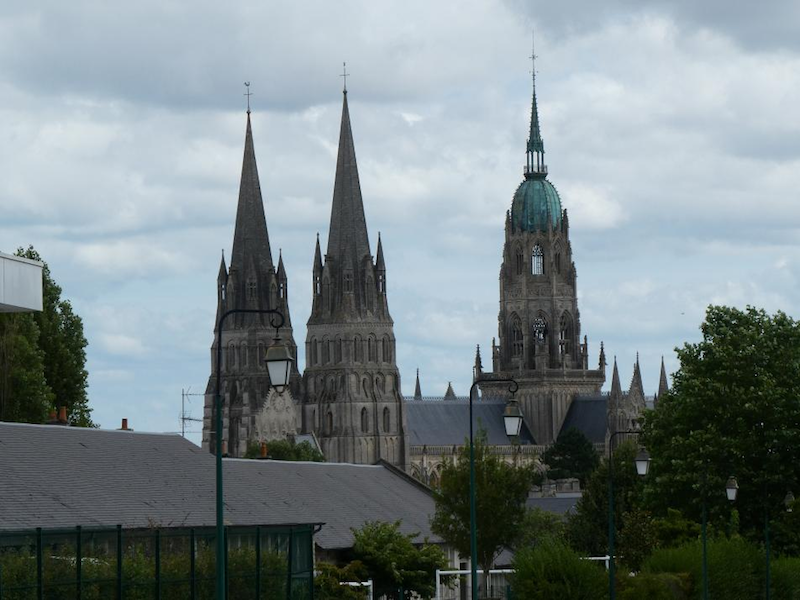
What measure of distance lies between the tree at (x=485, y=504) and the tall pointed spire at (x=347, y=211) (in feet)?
358

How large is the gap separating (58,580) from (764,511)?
37.1 meters

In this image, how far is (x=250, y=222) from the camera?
19062 centimetres

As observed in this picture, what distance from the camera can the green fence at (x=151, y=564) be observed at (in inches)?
1242

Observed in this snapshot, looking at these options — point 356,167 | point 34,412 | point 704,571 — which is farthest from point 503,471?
point 356,167

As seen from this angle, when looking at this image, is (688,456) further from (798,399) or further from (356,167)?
(356,167)

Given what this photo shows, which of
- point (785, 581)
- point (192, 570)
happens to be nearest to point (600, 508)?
point (785, 581)

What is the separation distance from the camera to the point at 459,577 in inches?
2452

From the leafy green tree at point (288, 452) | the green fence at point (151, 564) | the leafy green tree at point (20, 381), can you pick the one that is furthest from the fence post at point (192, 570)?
the leafy green tree at point (288, 452)

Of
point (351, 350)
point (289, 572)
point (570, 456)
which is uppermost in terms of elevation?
point (351, 350)

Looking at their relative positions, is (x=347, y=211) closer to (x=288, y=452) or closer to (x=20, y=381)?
(x=288, y=452)

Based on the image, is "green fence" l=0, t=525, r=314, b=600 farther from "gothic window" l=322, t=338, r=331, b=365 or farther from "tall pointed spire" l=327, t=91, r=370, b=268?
"gothic window" l=322, t=338, r=331, b=365

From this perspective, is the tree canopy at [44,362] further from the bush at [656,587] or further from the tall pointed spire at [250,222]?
the tall pointed spire at [250,222]

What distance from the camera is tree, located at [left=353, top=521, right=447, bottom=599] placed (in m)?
54.2

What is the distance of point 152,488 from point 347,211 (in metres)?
135
